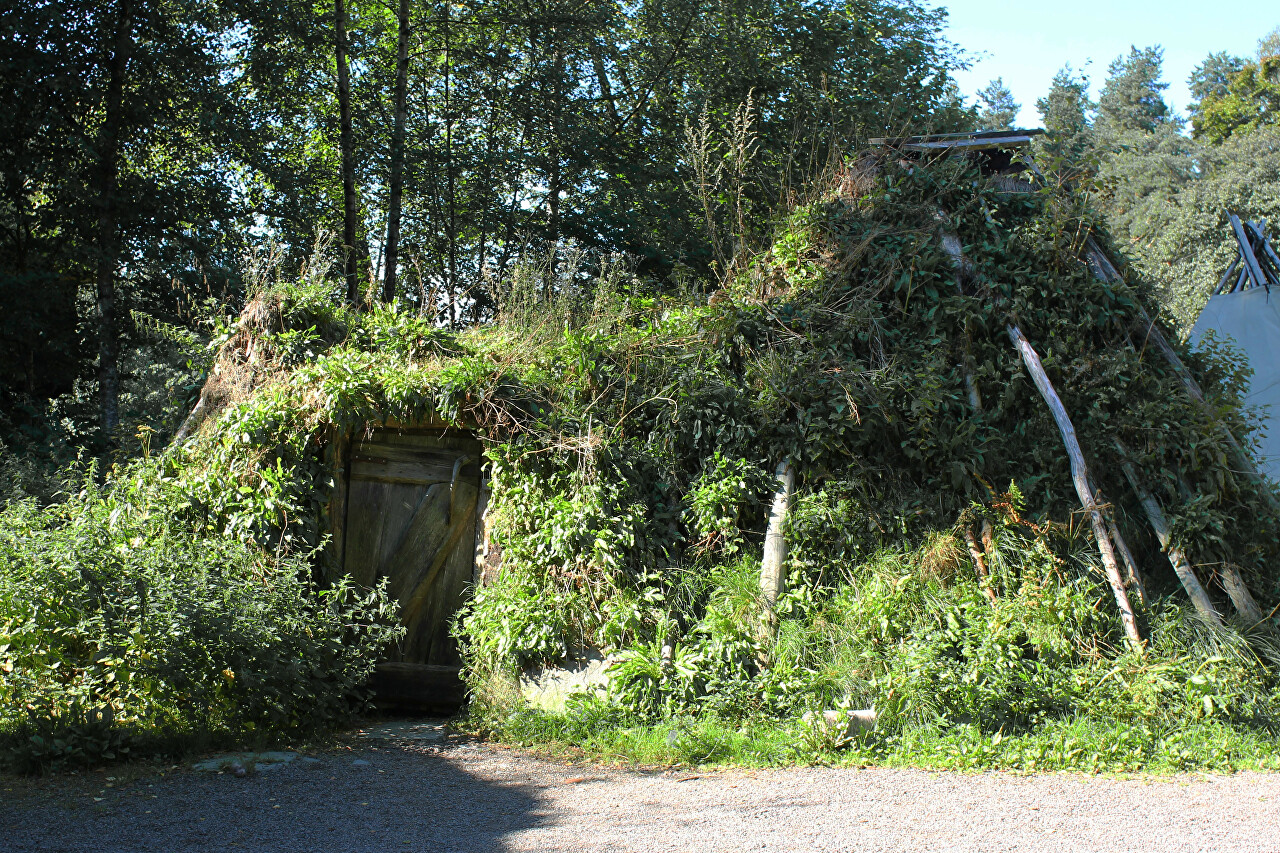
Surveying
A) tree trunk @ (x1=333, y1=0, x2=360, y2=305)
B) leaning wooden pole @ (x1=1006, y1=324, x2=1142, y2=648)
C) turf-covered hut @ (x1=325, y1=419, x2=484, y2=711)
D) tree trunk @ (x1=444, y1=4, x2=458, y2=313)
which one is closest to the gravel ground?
leaning wooden pole @ (x1=1006, y1=324, x2=1142, y2=648)

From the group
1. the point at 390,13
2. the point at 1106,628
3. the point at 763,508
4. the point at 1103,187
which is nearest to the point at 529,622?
the point at 763,508

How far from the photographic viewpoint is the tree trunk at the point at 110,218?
11.8m

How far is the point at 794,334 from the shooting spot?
739 centimetres

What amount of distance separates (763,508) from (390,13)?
14888 mm

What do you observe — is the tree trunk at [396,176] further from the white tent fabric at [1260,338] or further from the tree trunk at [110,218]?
the white tent fabric at [1260,338]

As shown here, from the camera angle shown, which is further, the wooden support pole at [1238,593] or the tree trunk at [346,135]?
the tree trunk at [346,135]

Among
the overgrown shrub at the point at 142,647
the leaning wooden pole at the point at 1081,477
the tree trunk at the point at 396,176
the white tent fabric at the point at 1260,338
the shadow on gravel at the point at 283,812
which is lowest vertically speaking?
the shadow on gravel at the point at 283,812

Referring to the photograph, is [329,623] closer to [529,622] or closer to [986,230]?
[529,622]

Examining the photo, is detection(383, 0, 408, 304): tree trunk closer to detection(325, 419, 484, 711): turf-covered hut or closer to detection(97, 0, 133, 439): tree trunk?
detection(97, 0, 133, 439): tree trunk

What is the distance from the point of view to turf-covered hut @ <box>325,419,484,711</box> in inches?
283

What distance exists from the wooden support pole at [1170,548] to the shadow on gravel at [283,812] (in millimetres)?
4492

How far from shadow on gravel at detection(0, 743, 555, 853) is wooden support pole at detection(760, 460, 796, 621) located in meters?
2.27

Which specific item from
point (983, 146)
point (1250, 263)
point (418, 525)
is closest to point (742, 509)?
point (418, 525)

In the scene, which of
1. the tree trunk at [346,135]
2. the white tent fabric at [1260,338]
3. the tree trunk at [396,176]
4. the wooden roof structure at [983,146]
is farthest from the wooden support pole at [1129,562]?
the tree trunk at [346,135]
